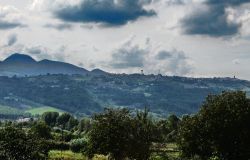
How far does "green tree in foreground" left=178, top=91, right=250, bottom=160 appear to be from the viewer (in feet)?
238

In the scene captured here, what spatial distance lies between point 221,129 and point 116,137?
55.2ft

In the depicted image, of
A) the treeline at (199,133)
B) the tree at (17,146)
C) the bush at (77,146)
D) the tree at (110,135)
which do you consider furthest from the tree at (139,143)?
the bush at (77,146)

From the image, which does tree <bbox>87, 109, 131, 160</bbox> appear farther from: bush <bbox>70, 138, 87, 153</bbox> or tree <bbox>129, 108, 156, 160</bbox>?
bush <bbox>70, 138, 87, 153</bbox>

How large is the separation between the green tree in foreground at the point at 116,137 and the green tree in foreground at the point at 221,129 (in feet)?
27.9

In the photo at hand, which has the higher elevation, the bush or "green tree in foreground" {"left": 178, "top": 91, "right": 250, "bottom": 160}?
"green tree in foreground" {"left": 178, "top": 91, "right": 250, "bottom": 160}

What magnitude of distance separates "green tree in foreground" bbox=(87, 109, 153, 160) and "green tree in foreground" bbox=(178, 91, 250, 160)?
850cm

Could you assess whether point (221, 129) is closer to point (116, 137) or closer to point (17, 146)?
point (116, 137)

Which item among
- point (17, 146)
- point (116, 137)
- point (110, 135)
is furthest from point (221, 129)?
point (17, 146)

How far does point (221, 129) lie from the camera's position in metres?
73.3

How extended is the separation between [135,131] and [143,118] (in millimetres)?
16528

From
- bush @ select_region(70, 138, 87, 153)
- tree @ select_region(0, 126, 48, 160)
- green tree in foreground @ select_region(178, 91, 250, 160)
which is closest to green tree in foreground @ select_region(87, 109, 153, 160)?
green tree in foreground @ select_region(178, 91, 250, 160)

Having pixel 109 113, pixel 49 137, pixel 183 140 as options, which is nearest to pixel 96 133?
pixel 109 113

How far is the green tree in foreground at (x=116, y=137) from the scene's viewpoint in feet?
251

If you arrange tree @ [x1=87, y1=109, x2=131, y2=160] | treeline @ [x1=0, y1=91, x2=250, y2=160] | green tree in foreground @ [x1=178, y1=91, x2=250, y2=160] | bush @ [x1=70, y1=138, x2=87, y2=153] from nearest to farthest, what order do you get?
green tree in foreground @ [x1=178, y1=91, x2=250, y2=160], treeline @ [x1=0, y1=91, x2=250, y2=160], tree @ [x1=87, y1=109, x2=131, y2=160], bush @ [x1=70, y1=138, x2=87, y2=153]
